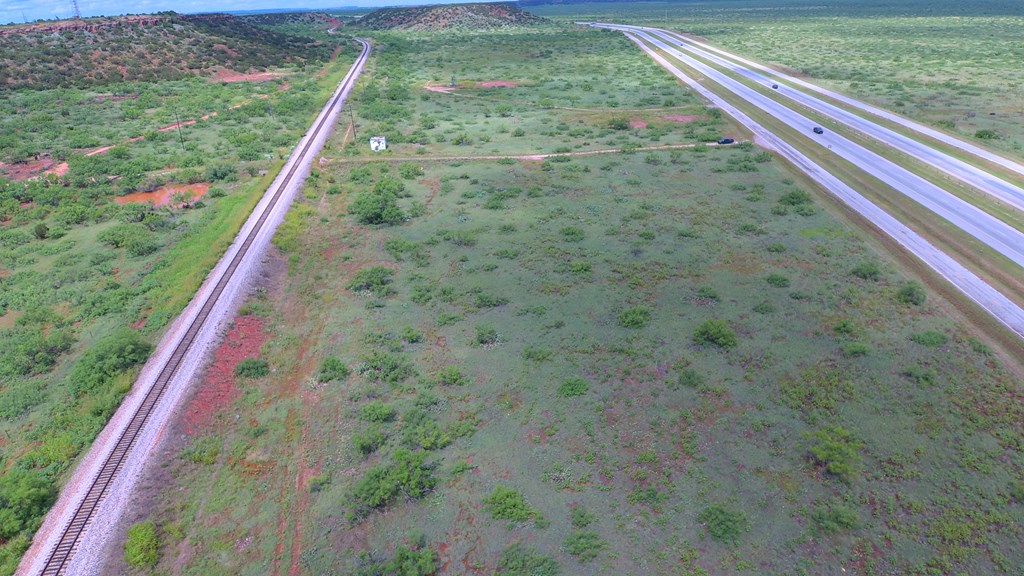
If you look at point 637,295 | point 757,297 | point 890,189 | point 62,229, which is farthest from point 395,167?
point 890,189

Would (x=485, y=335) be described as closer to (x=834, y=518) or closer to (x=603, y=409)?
(x=603, y=409)

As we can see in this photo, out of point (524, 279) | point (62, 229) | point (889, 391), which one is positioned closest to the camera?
point (889, 391)

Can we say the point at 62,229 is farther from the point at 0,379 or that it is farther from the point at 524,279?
the point at 524,279

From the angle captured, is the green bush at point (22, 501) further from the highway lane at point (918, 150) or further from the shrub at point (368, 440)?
the highway lane at point (918, 150)

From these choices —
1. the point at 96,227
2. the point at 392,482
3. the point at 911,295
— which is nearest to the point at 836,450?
the point at 911,295

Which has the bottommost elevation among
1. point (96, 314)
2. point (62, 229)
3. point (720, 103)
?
point (96, 314)

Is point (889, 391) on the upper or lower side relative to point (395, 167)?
lower
